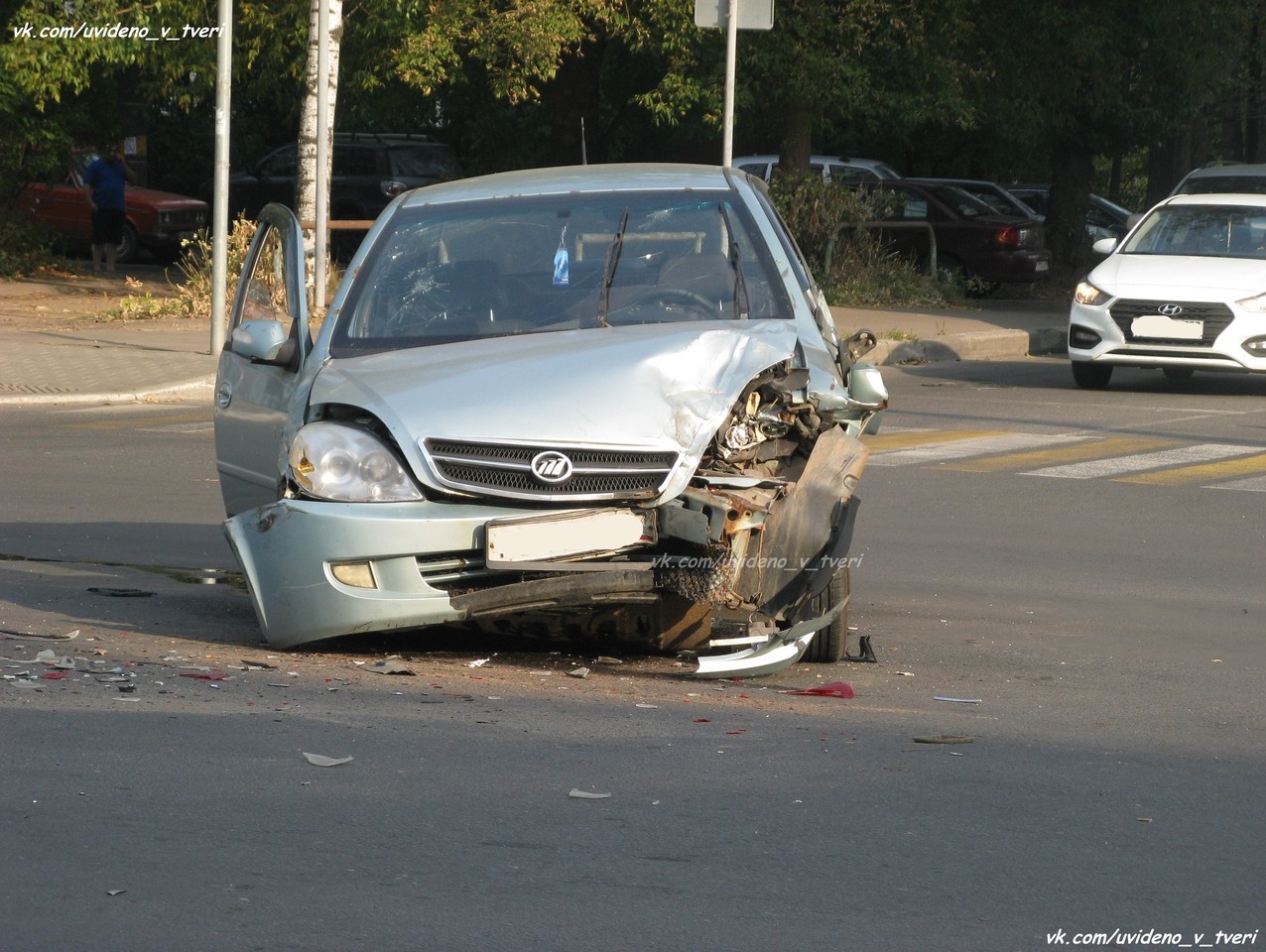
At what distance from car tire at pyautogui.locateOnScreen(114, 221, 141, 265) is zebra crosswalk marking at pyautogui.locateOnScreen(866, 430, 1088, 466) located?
1996 centimetres

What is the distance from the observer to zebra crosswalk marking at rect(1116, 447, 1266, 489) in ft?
38.2

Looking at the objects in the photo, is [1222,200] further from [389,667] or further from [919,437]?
[389,667]

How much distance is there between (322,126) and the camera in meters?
19.4

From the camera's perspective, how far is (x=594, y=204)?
7312 mm

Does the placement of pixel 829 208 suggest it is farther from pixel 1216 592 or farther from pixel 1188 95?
pixel 1216 592

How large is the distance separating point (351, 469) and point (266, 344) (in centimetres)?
115

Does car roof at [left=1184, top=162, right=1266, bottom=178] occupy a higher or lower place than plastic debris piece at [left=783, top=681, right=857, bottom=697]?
higher

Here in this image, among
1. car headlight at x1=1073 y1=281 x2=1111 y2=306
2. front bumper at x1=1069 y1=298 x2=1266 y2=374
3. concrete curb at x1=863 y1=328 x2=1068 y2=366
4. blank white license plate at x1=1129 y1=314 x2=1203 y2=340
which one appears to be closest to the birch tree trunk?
concrete curb at x1=863 y1=328 x2=1068 y2=366

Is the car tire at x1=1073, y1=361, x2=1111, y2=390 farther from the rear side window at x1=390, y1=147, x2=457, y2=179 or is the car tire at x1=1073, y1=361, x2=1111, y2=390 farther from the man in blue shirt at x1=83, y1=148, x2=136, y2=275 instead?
the rear side window at x1=390, y1=147, x2=457, y2=179

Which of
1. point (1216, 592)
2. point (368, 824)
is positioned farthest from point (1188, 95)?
point (368, 824)

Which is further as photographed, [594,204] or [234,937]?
[594,204]

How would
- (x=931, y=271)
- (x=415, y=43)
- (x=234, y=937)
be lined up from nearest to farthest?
(x=234, y=937) → (x=415, y=43) → (x=931, y=271)

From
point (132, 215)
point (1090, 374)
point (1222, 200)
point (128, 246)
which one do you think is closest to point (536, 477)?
point (1090, 374)

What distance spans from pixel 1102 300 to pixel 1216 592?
8.97 m
